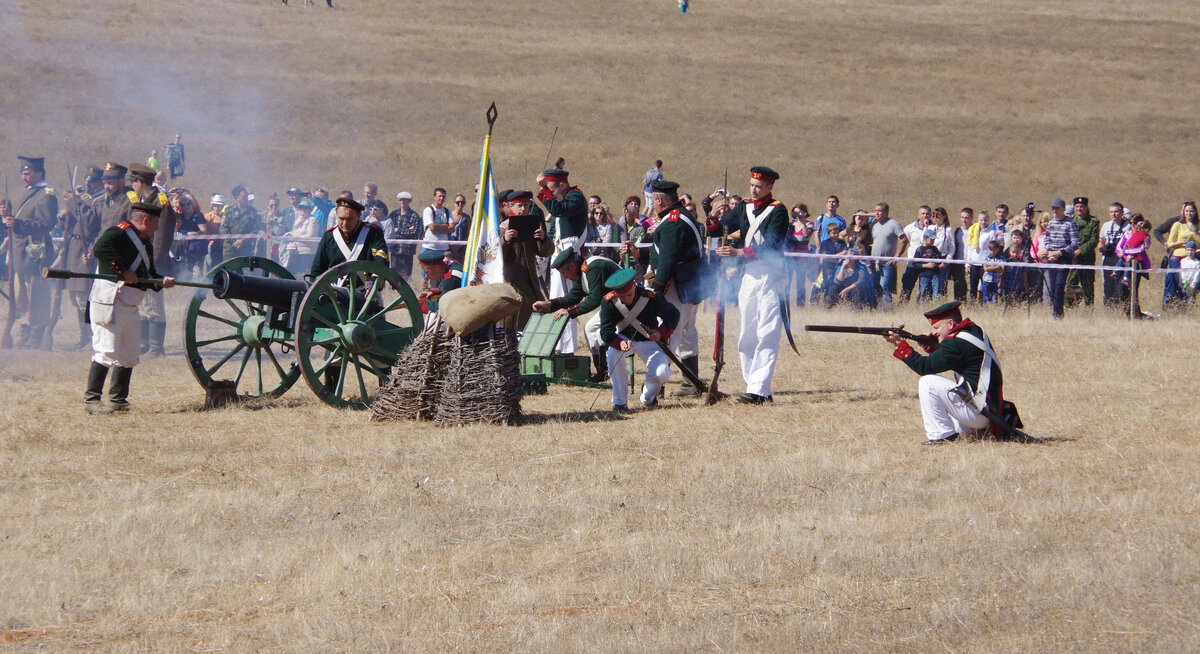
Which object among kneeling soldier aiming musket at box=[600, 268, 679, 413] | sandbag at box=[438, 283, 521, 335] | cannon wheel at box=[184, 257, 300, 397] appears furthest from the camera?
cannon wheel at box=[184, 257, 300, 397]

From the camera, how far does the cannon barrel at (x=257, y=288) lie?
9.55 metres

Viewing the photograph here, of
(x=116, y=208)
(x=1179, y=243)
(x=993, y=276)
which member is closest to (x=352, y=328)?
(x=116, y=208)

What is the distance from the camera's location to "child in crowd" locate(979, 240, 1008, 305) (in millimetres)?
17156

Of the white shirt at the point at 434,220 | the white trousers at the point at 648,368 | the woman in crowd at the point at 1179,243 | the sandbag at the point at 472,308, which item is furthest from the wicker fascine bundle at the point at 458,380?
the woman in crowd at the point at 1179,243

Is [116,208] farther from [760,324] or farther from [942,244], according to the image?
[942,244]

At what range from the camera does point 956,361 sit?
8.13 m

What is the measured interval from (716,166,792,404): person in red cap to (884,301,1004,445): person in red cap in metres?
1.86

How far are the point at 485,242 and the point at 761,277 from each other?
3033 millimetres

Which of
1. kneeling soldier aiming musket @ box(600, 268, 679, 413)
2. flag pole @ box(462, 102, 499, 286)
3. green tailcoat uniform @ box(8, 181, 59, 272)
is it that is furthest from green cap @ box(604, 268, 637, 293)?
green tailcoat uniform @ box(8, 181, 59, 272)

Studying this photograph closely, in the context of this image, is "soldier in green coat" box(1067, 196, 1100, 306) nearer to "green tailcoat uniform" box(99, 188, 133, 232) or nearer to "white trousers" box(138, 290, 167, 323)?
"white trousers" box(138, 290, 167, 323)

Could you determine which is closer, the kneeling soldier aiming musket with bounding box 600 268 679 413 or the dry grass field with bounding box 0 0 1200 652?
the dry grass field with bounding box 0 0 1200 652

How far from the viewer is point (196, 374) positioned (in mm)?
10086

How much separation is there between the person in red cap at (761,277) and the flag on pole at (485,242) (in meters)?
2.26

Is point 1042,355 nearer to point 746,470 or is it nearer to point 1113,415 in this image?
point 1113,415
